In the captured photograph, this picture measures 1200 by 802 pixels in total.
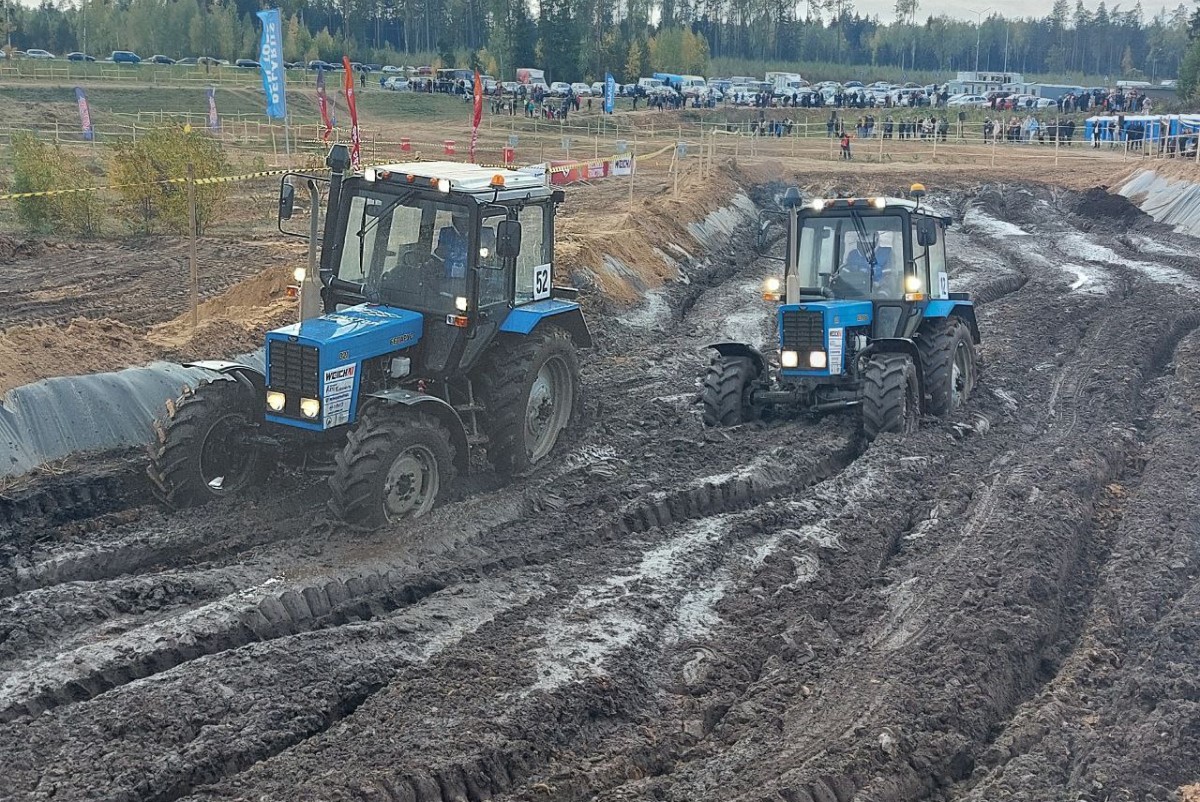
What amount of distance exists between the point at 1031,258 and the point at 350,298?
18014 millimetres

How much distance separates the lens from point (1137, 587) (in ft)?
29.1

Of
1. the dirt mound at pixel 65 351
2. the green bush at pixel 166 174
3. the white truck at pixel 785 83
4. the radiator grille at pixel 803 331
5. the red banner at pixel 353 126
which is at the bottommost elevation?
the dirt mound at pixel 65 351

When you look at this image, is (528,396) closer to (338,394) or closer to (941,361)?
(338,394)

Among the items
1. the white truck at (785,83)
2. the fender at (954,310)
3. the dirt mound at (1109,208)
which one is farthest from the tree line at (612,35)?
the fender at (954,310)

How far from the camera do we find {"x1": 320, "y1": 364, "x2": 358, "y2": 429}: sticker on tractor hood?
9773 millimetres

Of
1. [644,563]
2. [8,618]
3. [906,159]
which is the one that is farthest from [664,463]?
[906,159]

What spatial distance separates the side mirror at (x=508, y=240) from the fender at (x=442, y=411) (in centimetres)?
123

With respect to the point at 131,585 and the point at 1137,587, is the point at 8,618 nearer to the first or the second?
the point at 131,585

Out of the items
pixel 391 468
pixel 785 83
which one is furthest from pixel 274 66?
pixel 785 83

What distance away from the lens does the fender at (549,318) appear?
11.1 meters

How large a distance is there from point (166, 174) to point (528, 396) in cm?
1687

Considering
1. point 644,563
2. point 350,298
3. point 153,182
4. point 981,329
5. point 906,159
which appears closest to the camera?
point 644,563

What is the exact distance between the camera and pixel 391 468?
9609 millimetres

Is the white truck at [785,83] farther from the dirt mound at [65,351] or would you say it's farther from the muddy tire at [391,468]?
the muddy tire at [391,468]
